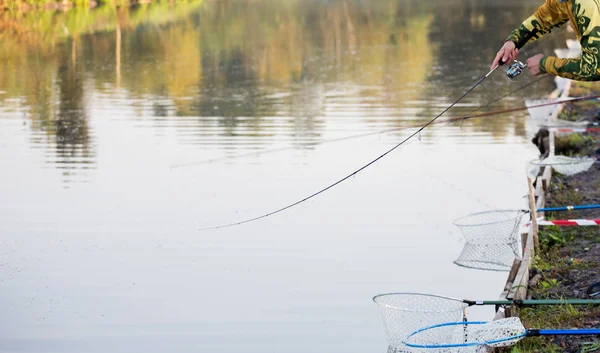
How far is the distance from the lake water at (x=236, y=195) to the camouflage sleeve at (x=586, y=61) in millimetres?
1645

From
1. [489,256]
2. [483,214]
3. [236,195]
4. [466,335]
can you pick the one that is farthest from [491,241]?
[236,195]

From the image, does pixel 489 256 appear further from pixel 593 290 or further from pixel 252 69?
pixel 252 69

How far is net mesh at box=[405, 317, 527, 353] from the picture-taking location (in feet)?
18.3

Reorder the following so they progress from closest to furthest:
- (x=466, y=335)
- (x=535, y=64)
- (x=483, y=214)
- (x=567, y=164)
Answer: (x=466, y=335) → (x=535, y=64) → (x=483, y=214) → (x=567, y=164)

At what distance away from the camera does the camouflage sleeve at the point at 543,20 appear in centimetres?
678

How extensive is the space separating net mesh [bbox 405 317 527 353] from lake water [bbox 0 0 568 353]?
134cm

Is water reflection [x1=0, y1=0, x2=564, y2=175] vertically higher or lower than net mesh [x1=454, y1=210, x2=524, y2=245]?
higher

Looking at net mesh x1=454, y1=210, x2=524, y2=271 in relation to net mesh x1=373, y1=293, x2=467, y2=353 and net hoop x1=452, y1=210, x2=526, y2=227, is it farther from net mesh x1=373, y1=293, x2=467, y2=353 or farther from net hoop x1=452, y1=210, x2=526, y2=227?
net mesh x1=373, y1=293, x2=467, y2=353

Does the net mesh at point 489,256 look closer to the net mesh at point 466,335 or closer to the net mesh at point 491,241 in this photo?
the net mesh at point 491,241

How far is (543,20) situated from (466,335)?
7.31 feet

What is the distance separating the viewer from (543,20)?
22.5 ft

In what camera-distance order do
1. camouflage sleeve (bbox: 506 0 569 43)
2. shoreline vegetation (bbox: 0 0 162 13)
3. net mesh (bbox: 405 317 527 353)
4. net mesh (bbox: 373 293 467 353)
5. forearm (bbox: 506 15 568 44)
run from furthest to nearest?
shoreline vegetation (bbox: 0 0 162 13), forearm (bbox: 506 15 568 44), camouflage sleeve (bbox: 506 0 569 43), net mesh (bbox: 373 293 467 353), net mesh (bbox: 405 317 527 353)

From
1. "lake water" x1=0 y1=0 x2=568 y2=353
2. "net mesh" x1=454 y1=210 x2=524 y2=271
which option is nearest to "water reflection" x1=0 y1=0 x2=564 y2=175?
"lake water" x1=0 y1=0 x2=568 y2=353

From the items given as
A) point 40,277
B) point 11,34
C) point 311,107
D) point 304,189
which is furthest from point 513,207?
point 11,34
